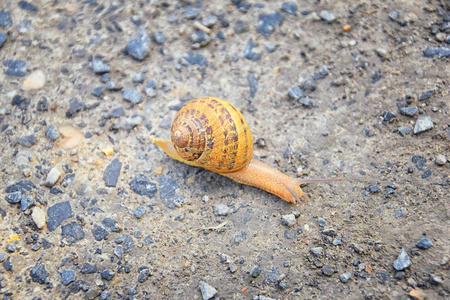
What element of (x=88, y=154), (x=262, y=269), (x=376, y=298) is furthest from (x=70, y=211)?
(x=376, y=298)

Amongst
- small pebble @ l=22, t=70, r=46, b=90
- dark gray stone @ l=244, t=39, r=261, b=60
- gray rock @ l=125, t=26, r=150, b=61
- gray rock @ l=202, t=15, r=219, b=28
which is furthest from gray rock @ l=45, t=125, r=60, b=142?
dark gray stone @ l=244, t=39, r=261, b=60

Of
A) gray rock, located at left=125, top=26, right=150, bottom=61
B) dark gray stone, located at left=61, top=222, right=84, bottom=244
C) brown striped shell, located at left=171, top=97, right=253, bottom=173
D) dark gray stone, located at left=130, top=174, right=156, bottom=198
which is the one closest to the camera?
dark gray stone, located at left=61, top=222, right=84, bottom=244

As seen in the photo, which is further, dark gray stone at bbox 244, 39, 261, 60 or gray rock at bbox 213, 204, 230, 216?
dark gray stone at bbox 244, 39, 261, 60

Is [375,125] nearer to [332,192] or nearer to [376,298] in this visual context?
[332,192]

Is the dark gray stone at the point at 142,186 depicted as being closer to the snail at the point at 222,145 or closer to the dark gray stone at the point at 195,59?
the snail at the point at 222,145

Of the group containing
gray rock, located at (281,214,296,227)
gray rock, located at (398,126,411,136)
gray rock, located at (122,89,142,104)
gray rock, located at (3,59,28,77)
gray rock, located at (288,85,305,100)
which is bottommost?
gray rock, located at (281,214,296,227)

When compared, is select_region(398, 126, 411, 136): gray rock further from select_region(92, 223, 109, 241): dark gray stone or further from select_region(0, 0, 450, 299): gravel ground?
select_region(92, 223, 109, 241): dark gray stone

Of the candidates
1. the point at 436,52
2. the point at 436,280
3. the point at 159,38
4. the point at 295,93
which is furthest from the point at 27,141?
the point at 436,52
